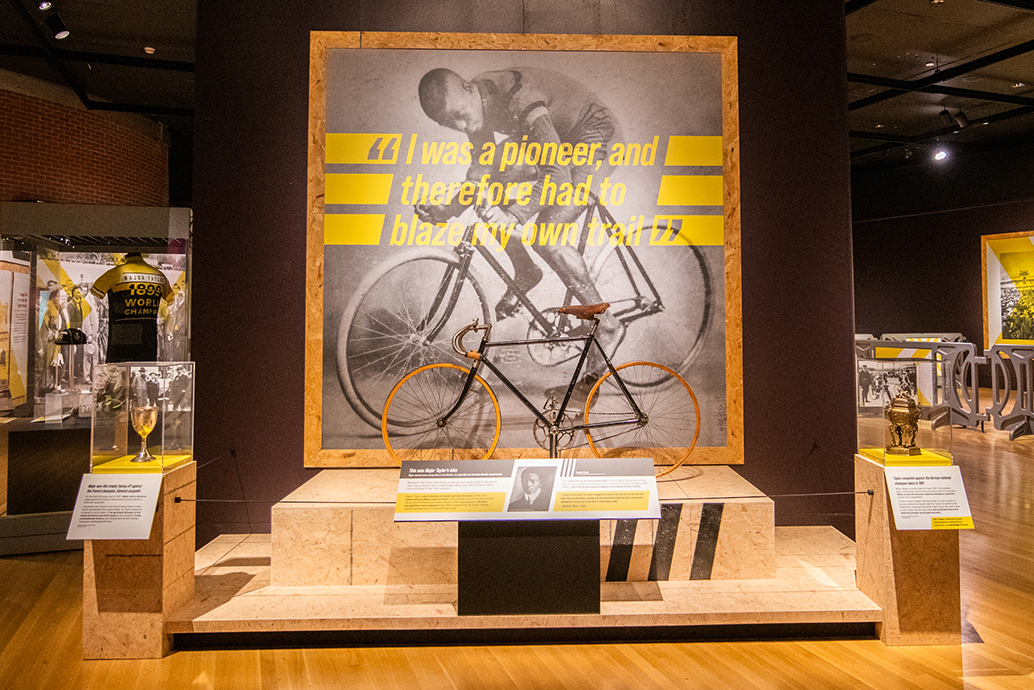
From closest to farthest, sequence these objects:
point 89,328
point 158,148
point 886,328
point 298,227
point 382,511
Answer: point 382,511 < point 298,227 < point 89,328 < point 158,148 < point 886,328

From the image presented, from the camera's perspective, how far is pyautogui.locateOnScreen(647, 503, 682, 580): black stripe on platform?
3.38 meters

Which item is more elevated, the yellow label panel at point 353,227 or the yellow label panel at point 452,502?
the yellow label panel at point 353,227

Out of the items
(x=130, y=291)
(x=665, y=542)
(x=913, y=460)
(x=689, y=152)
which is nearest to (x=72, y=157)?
(x=130, y=291)

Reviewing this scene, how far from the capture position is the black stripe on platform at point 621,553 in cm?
337

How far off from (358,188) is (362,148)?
0.91ft

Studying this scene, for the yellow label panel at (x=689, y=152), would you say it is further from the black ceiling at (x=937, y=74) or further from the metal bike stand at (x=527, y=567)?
the black ceiling at (x=937, y=74)

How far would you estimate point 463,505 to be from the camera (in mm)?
2889

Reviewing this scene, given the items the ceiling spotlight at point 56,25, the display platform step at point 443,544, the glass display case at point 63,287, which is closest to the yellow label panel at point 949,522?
the display platform step at point 443,544

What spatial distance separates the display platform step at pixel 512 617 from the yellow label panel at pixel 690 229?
2167mm

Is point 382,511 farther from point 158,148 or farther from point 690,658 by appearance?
point 158,148

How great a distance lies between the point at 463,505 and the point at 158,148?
10321mm

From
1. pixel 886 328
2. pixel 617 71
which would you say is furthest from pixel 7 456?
pixel 886 328

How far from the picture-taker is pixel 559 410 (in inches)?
163

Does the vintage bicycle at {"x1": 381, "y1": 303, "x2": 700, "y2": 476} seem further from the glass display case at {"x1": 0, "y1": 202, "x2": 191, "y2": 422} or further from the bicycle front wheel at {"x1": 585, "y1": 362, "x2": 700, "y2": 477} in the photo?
the glass display case at {"x1": 0, "y1": 202, "x2": 191, "y2": 422}
